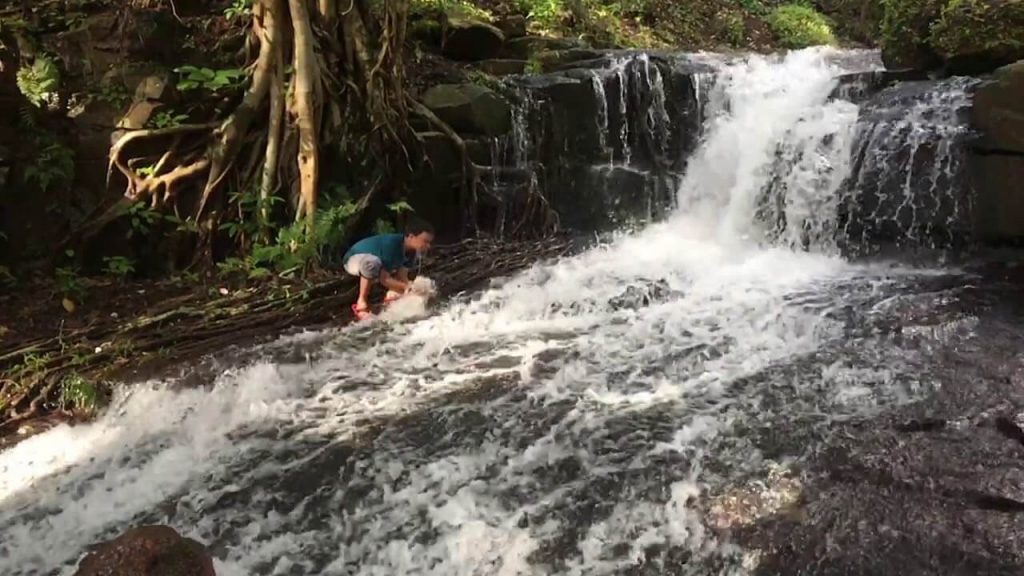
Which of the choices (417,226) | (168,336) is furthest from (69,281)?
(417,226)

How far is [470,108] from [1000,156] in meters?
5.61

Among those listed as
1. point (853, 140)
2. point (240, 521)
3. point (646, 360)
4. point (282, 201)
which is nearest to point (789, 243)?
point (853, 140)

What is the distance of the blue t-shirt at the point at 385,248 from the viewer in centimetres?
671

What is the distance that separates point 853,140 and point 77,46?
26.9ft

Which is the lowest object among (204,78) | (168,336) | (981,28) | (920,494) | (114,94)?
(920,494)

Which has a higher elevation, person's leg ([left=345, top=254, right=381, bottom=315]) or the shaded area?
person's leg ([left=345, top=254, right=381, bottom=315])

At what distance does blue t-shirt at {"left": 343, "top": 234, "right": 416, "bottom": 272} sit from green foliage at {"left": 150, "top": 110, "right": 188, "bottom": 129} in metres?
2.25

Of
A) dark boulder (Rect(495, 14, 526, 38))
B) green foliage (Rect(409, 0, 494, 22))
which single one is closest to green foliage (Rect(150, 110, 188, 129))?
green foliage (Rect(409, 0, 494, 22))

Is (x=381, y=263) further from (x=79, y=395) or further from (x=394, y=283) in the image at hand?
(x=79, y=395)

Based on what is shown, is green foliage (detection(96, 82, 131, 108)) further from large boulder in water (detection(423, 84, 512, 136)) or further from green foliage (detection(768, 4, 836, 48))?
green foliage (detection(768, 4, 836, 48))

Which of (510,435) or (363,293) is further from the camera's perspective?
(363,293)

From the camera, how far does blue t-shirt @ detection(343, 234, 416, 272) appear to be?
22.0 ft

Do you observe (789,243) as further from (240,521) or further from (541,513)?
(240,521)

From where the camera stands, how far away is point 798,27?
61.7 feet
